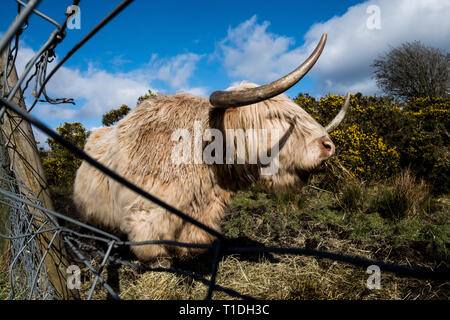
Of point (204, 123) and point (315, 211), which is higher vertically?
point (204, 123)

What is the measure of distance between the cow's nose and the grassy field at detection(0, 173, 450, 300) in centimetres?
143

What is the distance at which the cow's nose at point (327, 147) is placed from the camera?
2.30 meters

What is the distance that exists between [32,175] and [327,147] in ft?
8.51

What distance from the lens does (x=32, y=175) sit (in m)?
2.00

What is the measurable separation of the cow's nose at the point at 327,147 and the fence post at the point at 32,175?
247 centimetres

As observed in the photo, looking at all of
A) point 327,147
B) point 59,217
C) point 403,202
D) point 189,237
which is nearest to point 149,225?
point 189,237

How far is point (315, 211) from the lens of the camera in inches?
196

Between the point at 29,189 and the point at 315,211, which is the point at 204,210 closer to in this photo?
the point at 29,189

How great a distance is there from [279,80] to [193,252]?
2.07 meters

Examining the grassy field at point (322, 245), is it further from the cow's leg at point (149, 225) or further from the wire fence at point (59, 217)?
the wire fence at point (59, 217)

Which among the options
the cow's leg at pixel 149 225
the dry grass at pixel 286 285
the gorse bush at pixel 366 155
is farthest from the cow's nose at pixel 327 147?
the gorse bush at pixel 366 155

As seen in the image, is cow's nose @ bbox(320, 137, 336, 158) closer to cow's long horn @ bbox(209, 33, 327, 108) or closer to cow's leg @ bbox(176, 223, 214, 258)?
cow's long horn @ bbox(209, 33, 327, 108)
